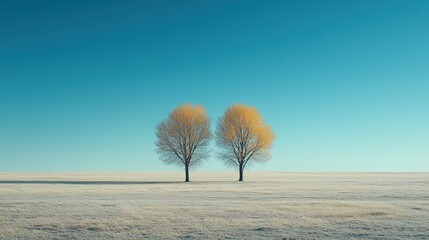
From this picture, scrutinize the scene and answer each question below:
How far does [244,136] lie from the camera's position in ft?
284

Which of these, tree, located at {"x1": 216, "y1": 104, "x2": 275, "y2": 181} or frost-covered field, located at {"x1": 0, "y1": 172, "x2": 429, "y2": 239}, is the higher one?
tree, located at {"x1": 216, "y1": 104, "x2": 275, "y2": 181}

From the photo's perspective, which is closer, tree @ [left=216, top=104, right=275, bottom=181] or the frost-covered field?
the frost-covered field

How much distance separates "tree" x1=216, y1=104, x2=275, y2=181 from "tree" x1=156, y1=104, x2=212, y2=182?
448 cm

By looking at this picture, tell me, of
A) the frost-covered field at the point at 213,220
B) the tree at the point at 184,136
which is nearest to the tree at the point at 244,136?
the tree at the point at 184,136

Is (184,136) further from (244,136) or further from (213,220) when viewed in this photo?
(213,220)

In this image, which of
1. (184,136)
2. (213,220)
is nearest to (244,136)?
(184,136)

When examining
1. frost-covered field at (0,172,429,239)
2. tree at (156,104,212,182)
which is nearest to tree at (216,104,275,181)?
tree at (156,104,212,182)

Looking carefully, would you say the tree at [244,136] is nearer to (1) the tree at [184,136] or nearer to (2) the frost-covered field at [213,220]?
(1) the tree at [184,136]

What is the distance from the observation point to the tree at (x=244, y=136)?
85812mm

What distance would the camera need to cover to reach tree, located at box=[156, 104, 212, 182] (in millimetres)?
85500

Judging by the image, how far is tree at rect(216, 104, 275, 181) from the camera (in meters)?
85.8

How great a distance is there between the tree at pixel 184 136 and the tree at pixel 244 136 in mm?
4477

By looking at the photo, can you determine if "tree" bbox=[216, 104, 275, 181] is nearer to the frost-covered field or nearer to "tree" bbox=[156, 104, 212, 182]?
"tree" bbox=[156, 104, 212, 182]

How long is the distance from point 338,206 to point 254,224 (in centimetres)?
1167
